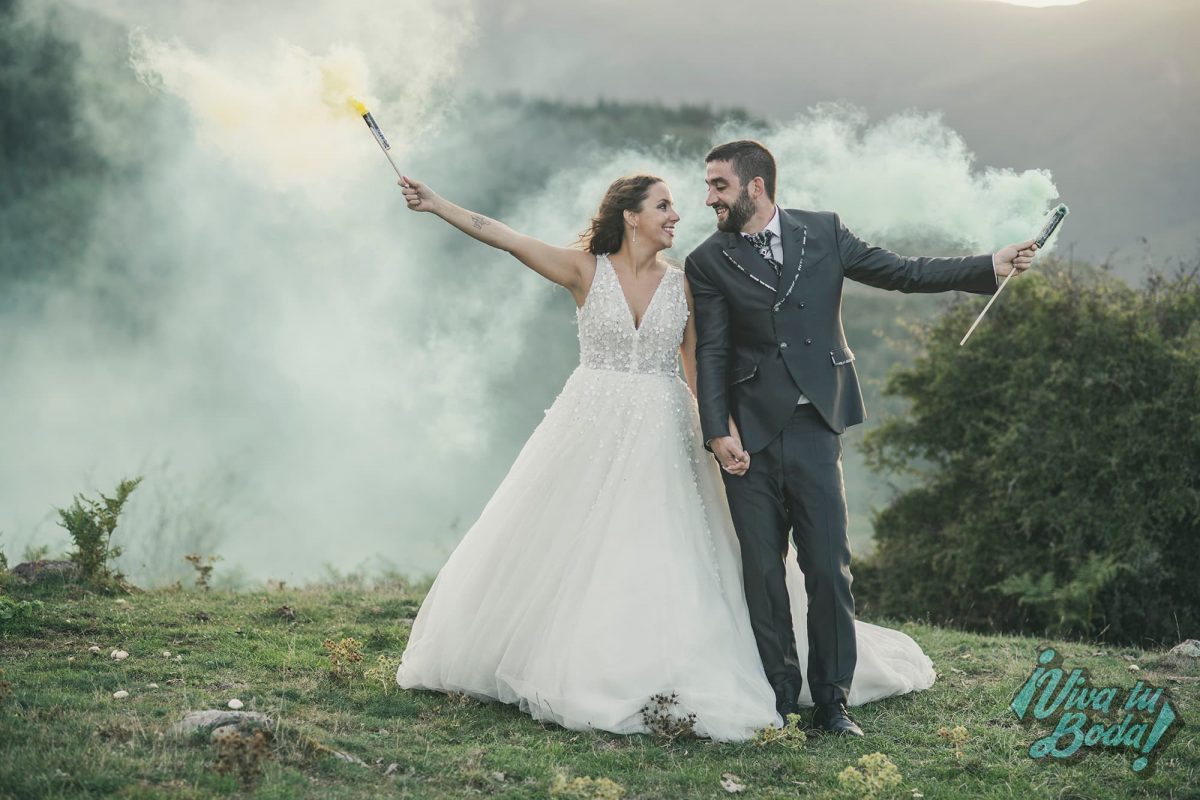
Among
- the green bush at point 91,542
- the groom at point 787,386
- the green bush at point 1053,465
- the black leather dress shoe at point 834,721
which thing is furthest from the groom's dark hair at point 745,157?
the green bush at point 1053,465

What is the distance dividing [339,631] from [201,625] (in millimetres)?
878

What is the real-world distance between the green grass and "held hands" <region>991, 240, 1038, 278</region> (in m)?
2.32

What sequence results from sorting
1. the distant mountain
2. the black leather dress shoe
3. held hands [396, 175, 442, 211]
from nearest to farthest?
the black leather dress shoe
held hands [396, 175, 442, 211]
the distant mountain

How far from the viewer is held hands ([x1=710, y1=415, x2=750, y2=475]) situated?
536cm

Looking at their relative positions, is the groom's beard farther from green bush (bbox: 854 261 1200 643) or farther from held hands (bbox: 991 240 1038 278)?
green bush (bbox: 854 261 1200 643)

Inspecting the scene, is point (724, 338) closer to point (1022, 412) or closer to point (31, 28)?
point (1022, 412)

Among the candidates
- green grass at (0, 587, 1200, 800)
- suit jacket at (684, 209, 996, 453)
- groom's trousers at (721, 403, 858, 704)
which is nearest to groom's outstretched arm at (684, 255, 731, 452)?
suit jacket at (684, 209, 996, 453)

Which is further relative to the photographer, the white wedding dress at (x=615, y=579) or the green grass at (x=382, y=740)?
the white wedding dress at (x=615, y=579)

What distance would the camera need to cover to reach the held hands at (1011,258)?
5.37 meters

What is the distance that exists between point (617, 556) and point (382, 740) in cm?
143

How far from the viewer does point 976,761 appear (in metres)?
4.73

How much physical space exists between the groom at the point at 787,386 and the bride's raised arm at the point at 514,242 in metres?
0.87

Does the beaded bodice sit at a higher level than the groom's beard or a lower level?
lower

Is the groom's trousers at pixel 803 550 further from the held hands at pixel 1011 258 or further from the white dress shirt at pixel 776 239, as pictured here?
the held hands at pixel 1011 258
